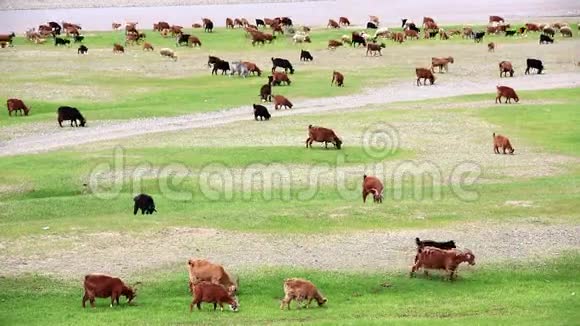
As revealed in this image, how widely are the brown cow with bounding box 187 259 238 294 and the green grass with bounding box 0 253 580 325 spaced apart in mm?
364

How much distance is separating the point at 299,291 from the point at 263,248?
4226 millimetres

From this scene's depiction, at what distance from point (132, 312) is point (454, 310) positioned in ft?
18.3

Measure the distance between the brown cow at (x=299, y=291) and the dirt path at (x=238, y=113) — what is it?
19958mm

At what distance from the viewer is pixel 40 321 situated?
18.7m

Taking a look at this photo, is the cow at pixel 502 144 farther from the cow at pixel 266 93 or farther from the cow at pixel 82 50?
the cow at pixel 82 50

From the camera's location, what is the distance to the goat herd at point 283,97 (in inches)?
763

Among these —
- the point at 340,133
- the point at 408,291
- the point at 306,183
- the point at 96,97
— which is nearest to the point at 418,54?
the point at 96,97

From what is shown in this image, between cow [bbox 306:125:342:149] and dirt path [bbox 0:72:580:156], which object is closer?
cow [bbox 306:125:342:149]

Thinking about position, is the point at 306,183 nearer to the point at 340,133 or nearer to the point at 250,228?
the point at 250,228

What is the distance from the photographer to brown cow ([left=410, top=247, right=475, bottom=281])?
2097 centimetres

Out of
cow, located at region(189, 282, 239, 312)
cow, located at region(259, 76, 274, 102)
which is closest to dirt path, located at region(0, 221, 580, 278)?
cow, located at region(189, 282, 239, 312)

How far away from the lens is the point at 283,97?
46.7 m

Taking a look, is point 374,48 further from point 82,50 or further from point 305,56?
point 82,50

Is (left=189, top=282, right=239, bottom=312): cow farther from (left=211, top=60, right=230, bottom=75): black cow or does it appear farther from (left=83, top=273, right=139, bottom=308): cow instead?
(left=211, top=60, right=230, bottom=75): black cow
